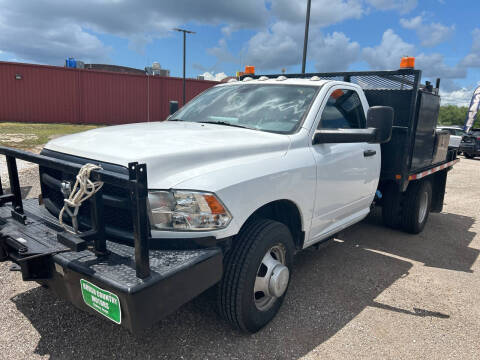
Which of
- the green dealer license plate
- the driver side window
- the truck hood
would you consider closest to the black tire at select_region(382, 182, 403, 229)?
the driver side window

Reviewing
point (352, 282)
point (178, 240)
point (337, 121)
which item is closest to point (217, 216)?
point (178, 240)

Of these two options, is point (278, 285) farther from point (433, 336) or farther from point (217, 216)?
point (433, 336)

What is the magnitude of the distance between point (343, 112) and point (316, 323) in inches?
78.0

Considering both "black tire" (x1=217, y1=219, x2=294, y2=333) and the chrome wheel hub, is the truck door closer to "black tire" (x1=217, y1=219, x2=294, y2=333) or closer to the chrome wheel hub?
the chrome wheel hub

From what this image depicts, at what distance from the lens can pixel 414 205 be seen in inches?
208

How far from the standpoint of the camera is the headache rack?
4.46 metres

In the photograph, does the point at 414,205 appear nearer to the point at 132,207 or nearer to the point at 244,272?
the point at 244,272

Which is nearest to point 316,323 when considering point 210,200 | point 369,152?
point 210,200

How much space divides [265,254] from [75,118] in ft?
68.7

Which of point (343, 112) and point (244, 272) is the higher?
point (343, 112)

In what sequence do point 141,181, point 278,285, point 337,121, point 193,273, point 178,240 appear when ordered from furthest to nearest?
1. point 337,121
2. point 278,285
3. point 178,240
4. point 193,273
5. point 141,181

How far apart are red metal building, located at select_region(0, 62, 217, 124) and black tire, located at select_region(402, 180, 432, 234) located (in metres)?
18.1

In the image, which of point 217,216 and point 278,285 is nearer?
point 217,216

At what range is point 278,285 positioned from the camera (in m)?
2.78
